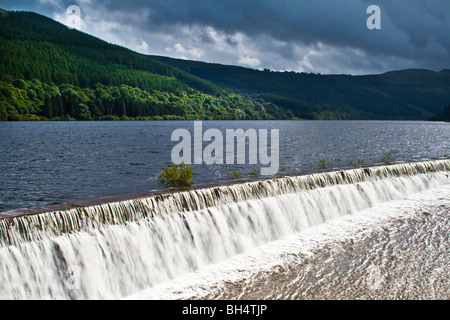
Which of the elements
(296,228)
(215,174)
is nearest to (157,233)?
(296,228)

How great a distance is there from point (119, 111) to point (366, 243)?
18065 centimetres

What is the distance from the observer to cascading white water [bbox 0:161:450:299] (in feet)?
39.4

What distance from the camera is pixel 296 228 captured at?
19.0 meters

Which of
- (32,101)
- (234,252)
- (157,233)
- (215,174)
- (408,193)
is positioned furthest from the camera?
(32,101)

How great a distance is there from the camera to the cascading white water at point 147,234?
473 inches

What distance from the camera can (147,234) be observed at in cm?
1457

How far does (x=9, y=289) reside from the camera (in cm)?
1133

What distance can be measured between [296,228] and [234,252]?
13.1 feet
